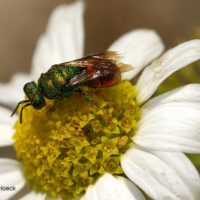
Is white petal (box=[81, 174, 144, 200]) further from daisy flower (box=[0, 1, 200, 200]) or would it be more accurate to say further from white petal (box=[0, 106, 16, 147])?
white petal (box=[0, 106, 16, 147])

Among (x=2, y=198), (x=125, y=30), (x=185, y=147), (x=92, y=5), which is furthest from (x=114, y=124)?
(x=92, y=5)

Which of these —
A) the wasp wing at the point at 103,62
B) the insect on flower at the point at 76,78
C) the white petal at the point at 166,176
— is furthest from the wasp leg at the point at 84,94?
the white petal at the point at 166,176

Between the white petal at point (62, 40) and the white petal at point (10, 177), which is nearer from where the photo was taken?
the white petal at point (10, 177)

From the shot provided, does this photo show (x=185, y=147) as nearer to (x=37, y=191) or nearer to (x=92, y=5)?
(x=37, y=191)

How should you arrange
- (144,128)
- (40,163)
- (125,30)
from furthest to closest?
(125,30)
(40,163)
(144,128)

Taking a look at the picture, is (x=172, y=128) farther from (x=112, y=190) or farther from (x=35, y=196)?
(x=35, y=196)

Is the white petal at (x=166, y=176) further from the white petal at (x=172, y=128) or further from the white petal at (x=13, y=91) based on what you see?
the white petal at (x=13, y=91)
